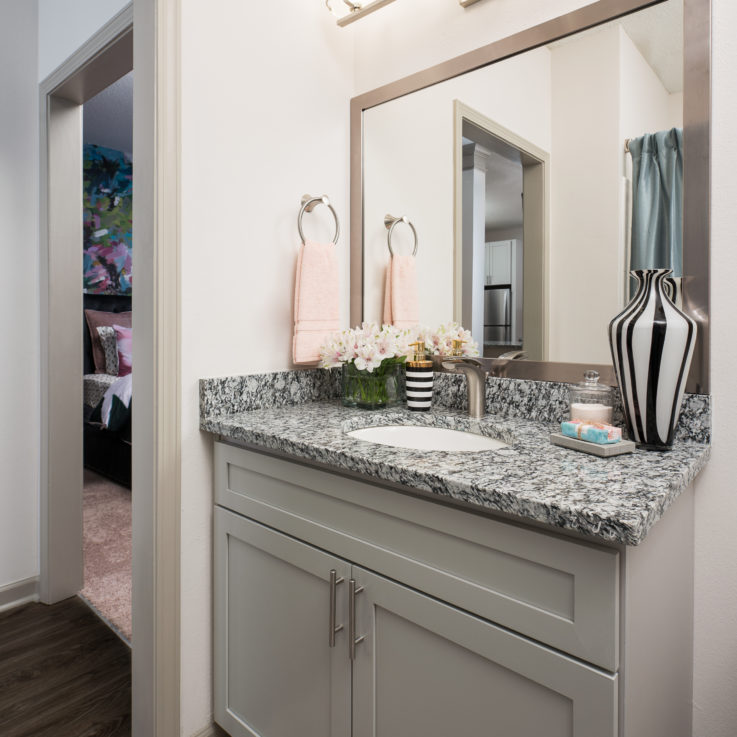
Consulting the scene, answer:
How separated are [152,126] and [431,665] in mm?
1305

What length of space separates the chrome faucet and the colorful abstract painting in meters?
3.87

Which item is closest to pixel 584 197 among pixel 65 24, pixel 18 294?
pixel 65 24

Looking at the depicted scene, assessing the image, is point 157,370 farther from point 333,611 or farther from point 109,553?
point 109,553

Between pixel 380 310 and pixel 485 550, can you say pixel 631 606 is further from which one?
pixel 380 310

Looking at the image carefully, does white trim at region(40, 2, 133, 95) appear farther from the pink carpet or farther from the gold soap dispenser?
the pink carpet

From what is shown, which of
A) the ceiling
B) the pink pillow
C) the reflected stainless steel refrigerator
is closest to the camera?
the reflected stainless steel refrigerator

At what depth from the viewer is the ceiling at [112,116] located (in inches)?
129

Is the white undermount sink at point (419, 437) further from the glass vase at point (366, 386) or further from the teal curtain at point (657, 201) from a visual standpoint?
the teal curtain at point (657, 201)

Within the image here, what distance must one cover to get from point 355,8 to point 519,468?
1.52m

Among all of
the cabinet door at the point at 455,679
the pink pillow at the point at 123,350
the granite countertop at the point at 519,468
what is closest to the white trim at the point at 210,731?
the cabinet door at the point at 455,679

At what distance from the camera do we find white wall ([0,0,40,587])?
1.98 m

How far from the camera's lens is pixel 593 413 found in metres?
1.06

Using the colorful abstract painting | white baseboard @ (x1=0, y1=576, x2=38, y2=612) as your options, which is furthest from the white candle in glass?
the colorful abstract painting

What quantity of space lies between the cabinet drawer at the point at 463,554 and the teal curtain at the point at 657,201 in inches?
28.6
